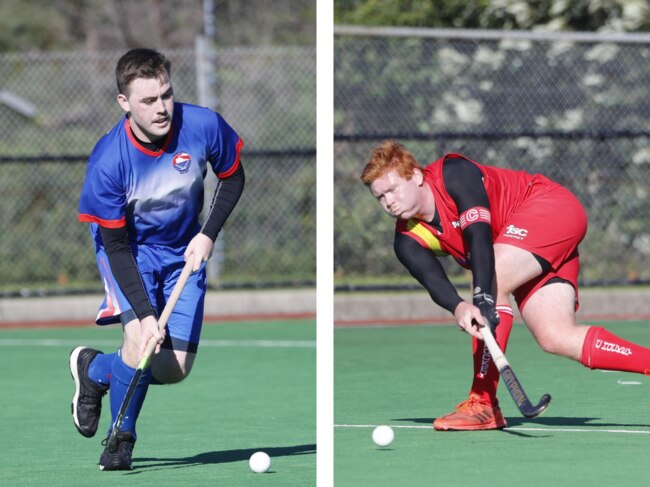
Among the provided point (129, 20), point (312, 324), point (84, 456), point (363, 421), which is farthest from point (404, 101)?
point (129, 20)

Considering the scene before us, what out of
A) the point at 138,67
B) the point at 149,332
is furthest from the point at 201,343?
the point at 138,67

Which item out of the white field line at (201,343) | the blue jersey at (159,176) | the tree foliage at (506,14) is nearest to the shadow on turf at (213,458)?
the blue jersey at (159,176)

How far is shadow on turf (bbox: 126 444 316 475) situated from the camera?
19.7 feet

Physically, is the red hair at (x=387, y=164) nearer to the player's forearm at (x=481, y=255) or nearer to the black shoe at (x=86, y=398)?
the player's forearm at (x=481, y=255)

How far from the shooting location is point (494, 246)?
21.2 ft

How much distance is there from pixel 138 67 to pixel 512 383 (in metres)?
1.97

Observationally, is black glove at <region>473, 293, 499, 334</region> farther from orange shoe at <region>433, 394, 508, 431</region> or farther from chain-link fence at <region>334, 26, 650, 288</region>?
chain-link fence at <region>334, 26, 650, 288</region>

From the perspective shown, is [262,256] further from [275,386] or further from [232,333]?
[275,386]

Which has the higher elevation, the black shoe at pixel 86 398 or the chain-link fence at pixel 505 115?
the chain-link fence at pixel 505 115

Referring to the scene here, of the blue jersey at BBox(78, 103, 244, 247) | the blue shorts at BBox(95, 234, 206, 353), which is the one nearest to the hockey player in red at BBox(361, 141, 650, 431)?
the blue jersey at BBox(78, 103, 244, 247)

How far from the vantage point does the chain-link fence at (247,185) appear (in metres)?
14.1

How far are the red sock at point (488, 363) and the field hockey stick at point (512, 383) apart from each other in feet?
1.13

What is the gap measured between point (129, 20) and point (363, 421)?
15.0 meters

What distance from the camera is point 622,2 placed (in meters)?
14.8
